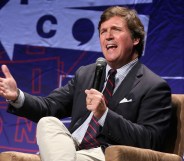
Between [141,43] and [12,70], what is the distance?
123cm

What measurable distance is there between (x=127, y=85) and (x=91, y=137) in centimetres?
28

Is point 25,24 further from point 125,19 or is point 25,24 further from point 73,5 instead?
point 125,19

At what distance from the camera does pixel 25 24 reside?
3.39 m

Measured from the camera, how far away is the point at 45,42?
3320 millimetres

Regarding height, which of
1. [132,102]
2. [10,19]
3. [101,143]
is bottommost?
[101,143]

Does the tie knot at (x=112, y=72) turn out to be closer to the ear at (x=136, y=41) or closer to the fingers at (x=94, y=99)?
the ear at (x=136, y=41)

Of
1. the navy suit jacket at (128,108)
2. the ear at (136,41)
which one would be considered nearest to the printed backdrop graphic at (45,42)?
the ear at (136,41)

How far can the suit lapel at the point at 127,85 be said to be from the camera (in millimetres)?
2219

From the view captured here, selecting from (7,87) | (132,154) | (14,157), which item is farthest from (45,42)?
(132,154)

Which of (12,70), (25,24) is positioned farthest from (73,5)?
(12,70)

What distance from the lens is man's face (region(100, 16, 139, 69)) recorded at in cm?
233

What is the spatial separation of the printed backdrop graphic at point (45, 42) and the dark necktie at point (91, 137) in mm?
1013

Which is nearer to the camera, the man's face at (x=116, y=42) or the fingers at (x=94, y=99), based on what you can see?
the fingers at (x=94, y=99)

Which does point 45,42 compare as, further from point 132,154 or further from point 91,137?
point 132,154
